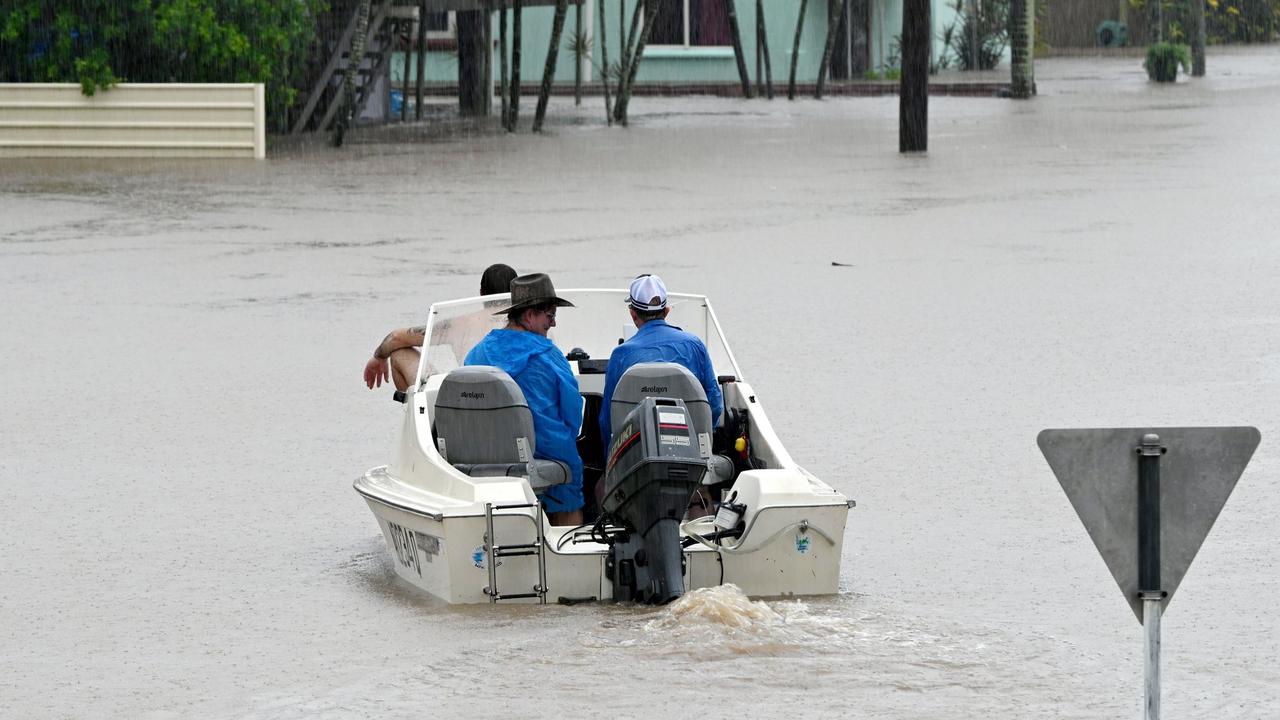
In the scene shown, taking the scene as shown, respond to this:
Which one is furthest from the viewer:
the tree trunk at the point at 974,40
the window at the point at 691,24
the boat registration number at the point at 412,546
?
the tree trunk at the point at 974,40

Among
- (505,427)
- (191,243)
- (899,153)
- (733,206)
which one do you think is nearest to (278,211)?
(191,243)

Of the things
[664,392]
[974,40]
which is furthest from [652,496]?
[974,40]

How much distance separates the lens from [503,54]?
110ft

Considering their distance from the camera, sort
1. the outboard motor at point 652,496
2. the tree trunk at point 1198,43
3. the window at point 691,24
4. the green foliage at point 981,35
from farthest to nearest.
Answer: the green foliage at point 981,35 → the tree trunk at point 1198,43 → the window at point 691,24 → the outboard motor at point 652,496

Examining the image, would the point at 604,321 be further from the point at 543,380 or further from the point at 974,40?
the point at 974,40

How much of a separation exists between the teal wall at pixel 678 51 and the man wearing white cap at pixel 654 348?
3933cm

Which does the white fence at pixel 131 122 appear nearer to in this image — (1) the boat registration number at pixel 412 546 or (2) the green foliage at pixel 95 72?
(2) the green foliage at pixel 95 72

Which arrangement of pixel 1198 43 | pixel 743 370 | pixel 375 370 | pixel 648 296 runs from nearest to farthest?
pixel 648 296 → pixel 375 370 → pixel 743 370 → pixel 1198 43

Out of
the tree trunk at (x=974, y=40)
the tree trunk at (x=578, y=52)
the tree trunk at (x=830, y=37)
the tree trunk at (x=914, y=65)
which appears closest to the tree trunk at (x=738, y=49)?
the tree trunk at (x=830, y=37)

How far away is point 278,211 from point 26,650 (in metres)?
15.0

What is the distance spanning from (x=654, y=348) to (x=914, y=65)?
19.7 meters

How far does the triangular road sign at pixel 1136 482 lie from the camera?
16.3 feet

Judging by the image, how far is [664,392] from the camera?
7.64m

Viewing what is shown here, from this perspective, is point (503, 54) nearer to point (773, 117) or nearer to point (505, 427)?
point (773, 117)
